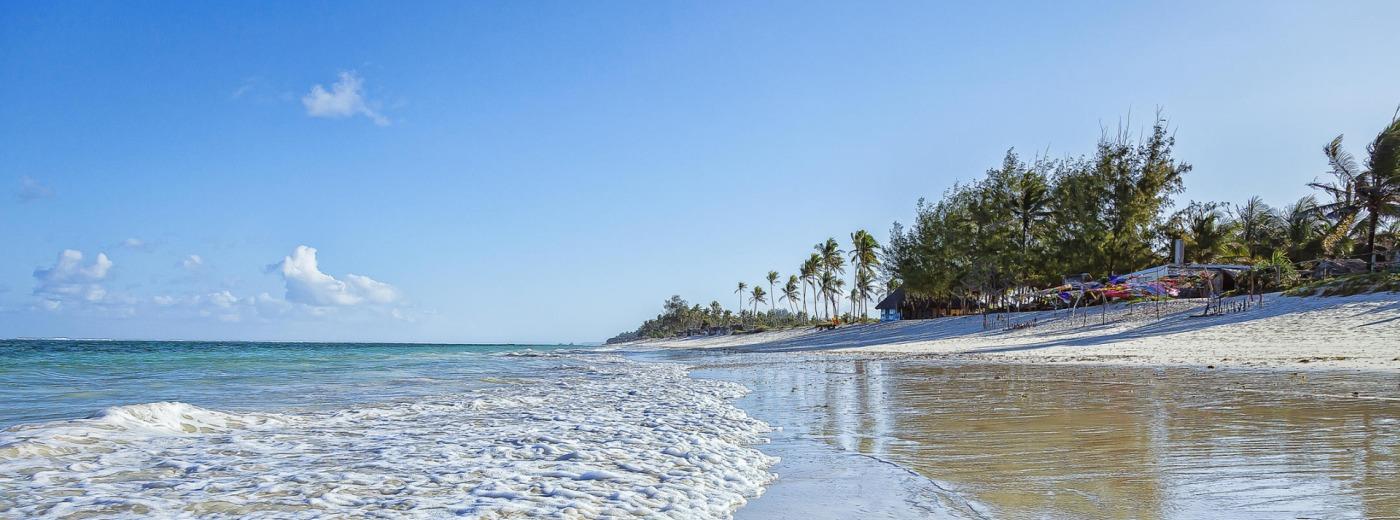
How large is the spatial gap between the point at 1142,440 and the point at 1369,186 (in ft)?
150

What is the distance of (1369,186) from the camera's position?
3878 cm

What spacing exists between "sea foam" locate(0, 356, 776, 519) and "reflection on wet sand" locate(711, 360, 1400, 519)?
A: 146 centimetres

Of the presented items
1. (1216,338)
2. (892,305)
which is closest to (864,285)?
(892,305)

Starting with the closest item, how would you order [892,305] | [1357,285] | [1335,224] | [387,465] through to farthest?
[387,465] → [1357,285] → [1335,224] → [892,305]

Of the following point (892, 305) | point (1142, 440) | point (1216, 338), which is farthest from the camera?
point (892, 305)

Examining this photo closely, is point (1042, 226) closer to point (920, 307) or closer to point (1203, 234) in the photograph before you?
point (1203, 234)

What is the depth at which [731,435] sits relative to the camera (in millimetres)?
7617

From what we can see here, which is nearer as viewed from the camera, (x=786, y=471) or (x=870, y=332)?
(x=786, y=471)

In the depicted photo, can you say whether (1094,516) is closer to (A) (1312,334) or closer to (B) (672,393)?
(B) (672,393)

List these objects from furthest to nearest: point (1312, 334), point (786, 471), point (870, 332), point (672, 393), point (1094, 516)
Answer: point (870, 332), point (1312, 334), point (672, 393), point (786, 471), point (1094, 516)

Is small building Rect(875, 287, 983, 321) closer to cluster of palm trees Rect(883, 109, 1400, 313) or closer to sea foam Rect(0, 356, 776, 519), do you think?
cluster of palm trees Rect(883, 109, 1400, 313)

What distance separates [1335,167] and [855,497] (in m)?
50.5

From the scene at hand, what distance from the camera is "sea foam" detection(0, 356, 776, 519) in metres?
4.53

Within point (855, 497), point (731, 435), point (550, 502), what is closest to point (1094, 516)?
point (855, 497)
